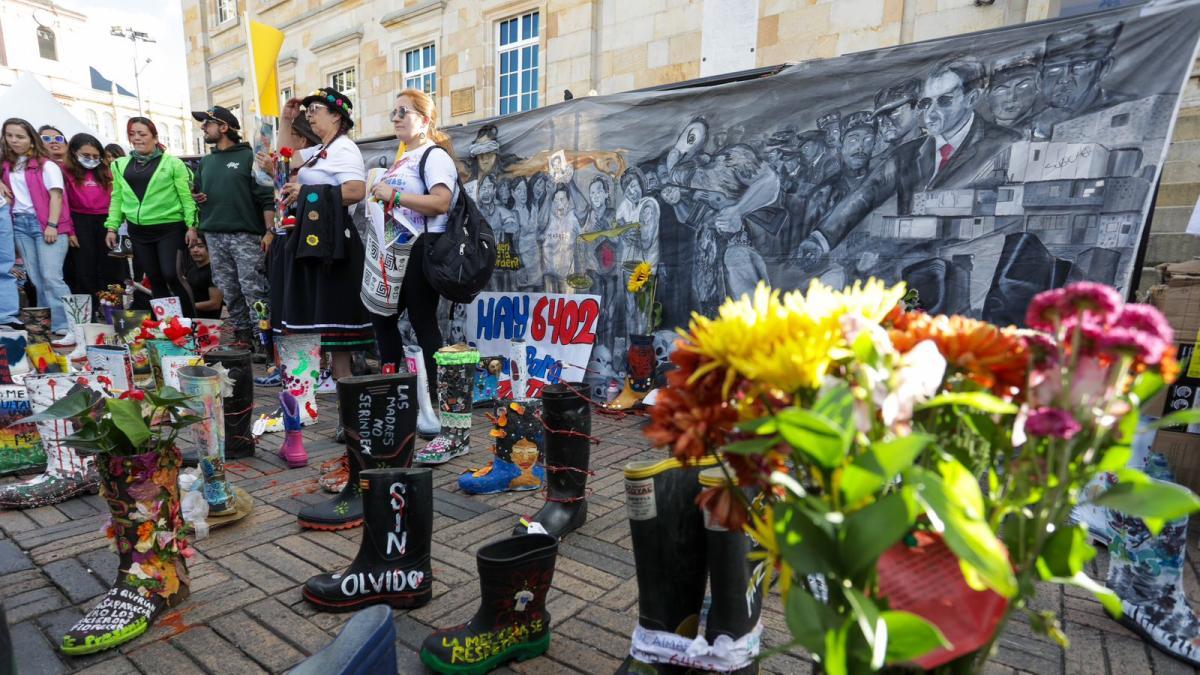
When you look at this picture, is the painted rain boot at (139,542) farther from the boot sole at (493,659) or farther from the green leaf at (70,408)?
the boot sole at (493,659)

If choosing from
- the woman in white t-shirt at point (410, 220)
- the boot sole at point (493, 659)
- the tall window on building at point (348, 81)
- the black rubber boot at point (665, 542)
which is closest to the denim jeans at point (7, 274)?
the woman in white t-shirt at point (410, 220)

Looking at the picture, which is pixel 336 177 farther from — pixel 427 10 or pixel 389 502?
pixel 427 10

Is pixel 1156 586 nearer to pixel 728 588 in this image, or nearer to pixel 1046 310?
pixel 728 588

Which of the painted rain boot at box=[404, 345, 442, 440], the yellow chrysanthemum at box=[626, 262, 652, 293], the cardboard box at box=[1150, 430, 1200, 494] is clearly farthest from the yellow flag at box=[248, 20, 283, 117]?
the cardboard box at box=[1150, 430, 1200, 494]

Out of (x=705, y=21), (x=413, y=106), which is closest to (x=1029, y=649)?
(x=413, y=106)

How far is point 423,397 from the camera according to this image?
13.2ft

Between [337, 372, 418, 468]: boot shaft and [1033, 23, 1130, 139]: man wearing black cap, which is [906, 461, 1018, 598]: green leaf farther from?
[1033, 23, 1130, 139]: man wearing black cap

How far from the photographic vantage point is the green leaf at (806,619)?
65cm

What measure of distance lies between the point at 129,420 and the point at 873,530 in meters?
2.19

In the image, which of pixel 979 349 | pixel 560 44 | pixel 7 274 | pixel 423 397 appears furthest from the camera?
pixel 560 44

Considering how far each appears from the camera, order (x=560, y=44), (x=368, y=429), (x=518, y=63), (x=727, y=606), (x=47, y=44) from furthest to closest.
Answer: (x=47, y=44), (x=518, y=63), (x=560, y=44), (x=368, y=429), (x=727, y=606)

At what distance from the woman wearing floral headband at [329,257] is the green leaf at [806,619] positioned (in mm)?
3847

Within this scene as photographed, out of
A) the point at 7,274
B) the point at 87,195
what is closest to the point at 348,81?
the point at 87,195

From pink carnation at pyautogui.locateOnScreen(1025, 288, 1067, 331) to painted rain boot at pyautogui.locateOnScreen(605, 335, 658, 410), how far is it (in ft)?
12.4
